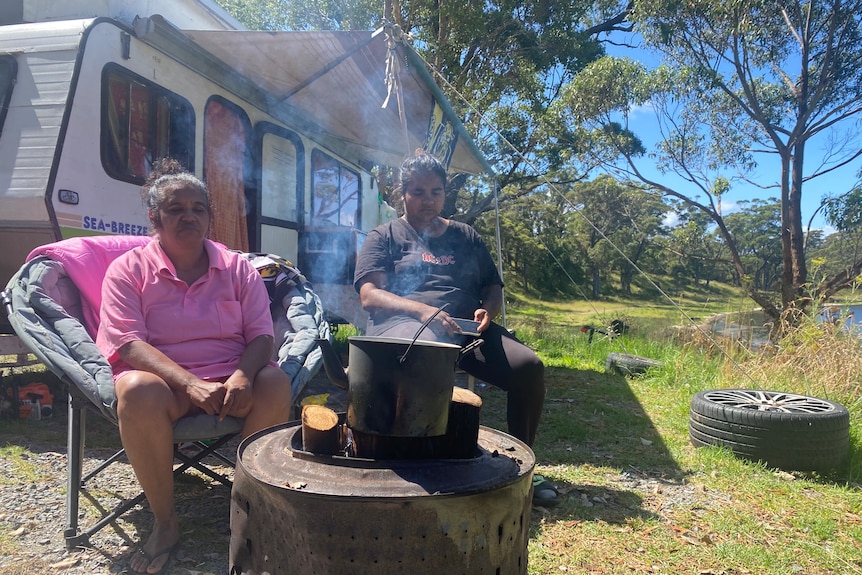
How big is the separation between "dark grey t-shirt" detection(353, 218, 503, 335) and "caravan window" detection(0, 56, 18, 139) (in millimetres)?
2355

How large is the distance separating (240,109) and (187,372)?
3.52 m

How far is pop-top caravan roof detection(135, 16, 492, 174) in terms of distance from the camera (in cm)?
385

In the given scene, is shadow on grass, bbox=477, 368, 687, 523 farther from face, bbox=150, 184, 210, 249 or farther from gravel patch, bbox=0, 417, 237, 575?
face, bbox=150, 184, 210, 249

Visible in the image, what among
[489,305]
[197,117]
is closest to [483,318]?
[489,305]

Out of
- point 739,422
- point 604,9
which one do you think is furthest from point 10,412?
point 604,9

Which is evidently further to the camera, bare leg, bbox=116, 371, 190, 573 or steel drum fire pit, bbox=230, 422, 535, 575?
bare leg, bbox=116, 371, 190, 573

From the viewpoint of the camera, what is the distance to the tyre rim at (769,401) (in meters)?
3.38

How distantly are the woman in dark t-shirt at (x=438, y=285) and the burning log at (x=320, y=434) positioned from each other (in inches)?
37.7

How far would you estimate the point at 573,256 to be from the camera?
37.3 m

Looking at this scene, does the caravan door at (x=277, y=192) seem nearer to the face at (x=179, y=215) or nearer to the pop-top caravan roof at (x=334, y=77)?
the pop-top caravan roof at (x=334, y=77)

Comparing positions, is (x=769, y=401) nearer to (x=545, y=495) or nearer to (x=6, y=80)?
(x=545, y=495)

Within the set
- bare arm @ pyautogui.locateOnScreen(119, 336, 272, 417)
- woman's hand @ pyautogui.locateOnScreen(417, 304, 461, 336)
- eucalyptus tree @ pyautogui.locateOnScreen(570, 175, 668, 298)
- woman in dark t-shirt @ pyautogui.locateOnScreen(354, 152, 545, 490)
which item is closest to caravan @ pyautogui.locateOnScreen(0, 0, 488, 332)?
woman in dark t-shirt @ pyautogui.locateOnScreen(354, 152, 545, 490)

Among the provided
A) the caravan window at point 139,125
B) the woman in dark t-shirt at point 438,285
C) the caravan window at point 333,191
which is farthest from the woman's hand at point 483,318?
the caravan window at point 333,191

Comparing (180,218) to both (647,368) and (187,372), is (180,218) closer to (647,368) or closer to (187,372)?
(187,372)
